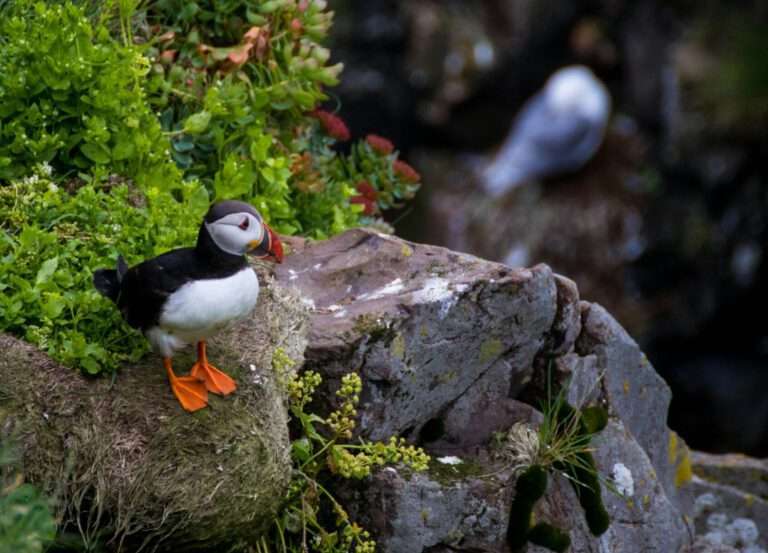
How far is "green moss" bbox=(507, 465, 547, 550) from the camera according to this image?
13.5 feet

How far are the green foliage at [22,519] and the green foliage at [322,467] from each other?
0.91 m

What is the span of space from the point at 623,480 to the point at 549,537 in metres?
0.57

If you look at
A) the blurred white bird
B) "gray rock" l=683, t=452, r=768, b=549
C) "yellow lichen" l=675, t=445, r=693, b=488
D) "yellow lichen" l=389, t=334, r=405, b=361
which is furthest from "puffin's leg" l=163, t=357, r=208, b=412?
the blurred white bird

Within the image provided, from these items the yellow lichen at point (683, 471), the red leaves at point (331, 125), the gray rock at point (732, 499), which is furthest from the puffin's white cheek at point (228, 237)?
the gray rock at point (732, 499)

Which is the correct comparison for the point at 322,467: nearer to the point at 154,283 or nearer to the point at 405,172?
the point at 154,283

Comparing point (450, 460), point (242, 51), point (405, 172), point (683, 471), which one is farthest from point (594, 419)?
point (242, 51)

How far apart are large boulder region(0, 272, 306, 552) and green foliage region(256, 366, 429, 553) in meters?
0.18

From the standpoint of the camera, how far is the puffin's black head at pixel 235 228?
137 inches

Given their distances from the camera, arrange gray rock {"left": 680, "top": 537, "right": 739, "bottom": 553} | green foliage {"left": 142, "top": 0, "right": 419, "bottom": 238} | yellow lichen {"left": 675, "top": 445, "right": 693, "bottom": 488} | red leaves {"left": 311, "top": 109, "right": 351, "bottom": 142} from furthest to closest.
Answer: red leaves {"left": 311, "top": 109, "right": 351, "bottom": 142}, yellow lichen {"left": 675, "top": 445, "right": 693, "bottom": 488}, gray rock {"left": 680, "top": 537, "right": 739, "bottom": 553}, green foliage {"left": 142, "top": 0, "right": 419, "bottom": 238}

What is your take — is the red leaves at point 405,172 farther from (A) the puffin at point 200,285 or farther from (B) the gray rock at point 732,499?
(A) the puffin at point 200,285

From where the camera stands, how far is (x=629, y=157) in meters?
13.0

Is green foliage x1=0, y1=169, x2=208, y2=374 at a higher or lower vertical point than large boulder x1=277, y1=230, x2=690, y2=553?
higher

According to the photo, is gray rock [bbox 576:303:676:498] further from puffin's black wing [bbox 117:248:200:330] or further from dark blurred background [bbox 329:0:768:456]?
dark blurred background [bbox 329:0:768:456]

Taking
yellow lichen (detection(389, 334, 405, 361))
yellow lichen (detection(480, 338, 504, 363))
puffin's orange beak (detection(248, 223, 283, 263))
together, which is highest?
puffin's orange beak (detection(248, 223, 283, 263))
